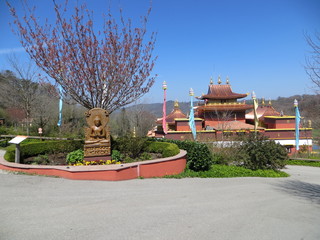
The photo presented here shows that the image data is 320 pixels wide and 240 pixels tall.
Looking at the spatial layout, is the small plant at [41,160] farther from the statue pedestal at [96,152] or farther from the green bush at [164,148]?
the green bush at [164,148]

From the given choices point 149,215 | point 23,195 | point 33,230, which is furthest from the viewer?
point 23,195

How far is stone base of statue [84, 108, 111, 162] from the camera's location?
8.26m

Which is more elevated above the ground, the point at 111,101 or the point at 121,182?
the point at 111,101

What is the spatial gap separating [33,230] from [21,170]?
4.29m

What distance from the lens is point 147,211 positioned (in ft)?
13.6

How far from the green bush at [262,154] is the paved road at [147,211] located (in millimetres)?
3710

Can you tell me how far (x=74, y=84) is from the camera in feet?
28.6

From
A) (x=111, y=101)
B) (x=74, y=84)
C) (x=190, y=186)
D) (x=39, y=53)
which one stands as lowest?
(x=190, y=186)

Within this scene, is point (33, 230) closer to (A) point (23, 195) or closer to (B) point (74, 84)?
(A) point (23, 195)

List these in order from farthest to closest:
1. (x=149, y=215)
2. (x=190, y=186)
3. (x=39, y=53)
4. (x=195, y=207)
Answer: (x=39, y=53) < (x=190, y=186) < (x=195, y=207) < (x=149, y=215)

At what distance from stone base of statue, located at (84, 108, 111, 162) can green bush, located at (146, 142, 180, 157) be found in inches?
89.0

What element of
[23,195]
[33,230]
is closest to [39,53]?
[23,195]

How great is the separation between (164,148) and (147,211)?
5.55 metres

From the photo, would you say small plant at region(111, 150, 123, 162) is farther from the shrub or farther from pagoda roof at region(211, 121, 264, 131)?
pagoda roof at region(211, 121, 264, 131)
